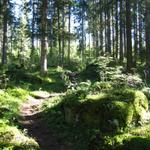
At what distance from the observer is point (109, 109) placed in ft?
35.8

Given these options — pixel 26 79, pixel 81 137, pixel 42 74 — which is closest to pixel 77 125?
pixel 81 137

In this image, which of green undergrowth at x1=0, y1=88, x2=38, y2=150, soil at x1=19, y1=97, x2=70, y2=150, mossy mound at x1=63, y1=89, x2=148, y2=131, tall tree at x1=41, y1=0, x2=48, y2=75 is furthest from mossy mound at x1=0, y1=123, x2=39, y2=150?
tall tree at x1=41, y1=0, x2=48, y2=75

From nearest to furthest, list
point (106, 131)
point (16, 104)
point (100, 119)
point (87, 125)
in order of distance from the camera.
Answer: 1. point (106, 131)
2. point (100, 119)
3. point (87, 125)
4. point (16, 104)

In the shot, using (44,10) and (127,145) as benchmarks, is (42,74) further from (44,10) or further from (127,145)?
(127,145)

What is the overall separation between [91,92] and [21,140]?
12.5 feet

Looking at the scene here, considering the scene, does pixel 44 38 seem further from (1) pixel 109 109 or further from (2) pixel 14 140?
(2) pixel 14 140

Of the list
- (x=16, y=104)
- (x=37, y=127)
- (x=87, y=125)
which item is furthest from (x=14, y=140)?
(x=16, y=104)

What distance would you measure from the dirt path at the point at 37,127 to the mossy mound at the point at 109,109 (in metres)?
0.99

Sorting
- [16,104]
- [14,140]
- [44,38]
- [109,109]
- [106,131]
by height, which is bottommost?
[14,140]

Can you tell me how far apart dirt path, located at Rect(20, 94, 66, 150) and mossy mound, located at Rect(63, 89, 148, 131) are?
989 millimetres

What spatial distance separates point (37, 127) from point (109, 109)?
3177 millimetres

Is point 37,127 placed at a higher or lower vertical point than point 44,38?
lower

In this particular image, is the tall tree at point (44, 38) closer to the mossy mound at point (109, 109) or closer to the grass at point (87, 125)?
the grass at point (87, 125)

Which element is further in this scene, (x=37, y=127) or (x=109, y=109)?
(x=37, y=127)
